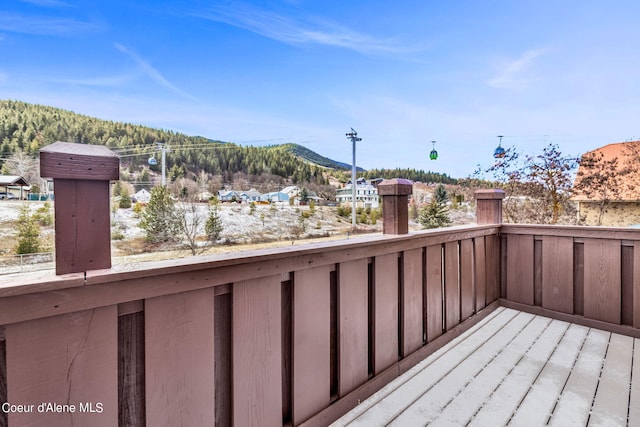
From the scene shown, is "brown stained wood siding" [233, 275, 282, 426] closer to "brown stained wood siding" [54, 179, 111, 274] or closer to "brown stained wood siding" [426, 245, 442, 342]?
"brown stained wood siding" [54, 179, 111, 274]

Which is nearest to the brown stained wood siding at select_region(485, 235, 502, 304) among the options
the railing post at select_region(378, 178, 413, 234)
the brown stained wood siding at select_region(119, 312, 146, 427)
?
the railing post at select_region(378, 178, 413, 234)

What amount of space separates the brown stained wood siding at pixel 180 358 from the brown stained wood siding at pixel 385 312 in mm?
911

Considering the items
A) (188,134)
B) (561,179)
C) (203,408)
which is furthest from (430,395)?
(188,134)

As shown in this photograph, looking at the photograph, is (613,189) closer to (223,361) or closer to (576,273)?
(576,273)

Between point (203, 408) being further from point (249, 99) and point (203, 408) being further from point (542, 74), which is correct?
point (249, 99)

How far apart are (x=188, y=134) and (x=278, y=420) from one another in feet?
22.9

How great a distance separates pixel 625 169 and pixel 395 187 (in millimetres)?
6973

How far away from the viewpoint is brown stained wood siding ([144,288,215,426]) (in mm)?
887

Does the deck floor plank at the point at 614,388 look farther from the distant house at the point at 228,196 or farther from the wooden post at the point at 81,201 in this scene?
the distant house at the point at 228,196

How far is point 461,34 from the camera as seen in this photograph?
18.8ft

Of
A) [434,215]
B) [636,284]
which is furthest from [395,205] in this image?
[434,215]

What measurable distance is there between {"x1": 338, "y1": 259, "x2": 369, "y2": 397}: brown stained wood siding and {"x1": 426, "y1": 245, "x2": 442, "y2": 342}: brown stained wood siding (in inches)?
24.5

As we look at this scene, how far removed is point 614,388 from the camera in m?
1.60

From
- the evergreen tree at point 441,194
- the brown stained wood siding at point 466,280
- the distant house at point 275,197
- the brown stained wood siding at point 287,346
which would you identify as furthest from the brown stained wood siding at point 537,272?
the distant house at point 275,197
